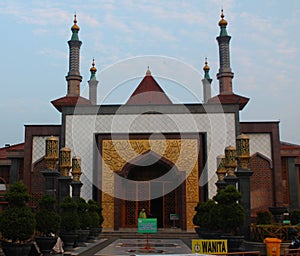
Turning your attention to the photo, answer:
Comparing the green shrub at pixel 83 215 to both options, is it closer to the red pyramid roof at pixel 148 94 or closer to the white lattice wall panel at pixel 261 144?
the white lattice wall panel at pixel 261 144

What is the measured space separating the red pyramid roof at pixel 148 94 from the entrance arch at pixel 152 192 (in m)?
4.97

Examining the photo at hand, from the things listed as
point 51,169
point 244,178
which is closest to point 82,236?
point 51,169

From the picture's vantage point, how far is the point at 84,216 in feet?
48.5

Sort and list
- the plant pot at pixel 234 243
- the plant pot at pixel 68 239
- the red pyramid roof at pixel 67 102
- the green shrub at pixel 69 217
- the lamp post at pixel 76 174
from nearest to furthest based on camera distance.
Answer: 1. the plant pot at pixel 234 243
2. the green shrub at pixel 69 217
3. the plant pot at pixel 68 239
4. the lamp post at pixel 76 174
5. the red pyramid roof at pixel 67 102

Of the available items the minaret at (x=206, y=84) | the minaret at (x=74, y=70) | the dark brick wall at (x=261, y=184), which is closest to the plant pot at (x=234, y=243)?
the dark brick wall at (x=261, y=184)

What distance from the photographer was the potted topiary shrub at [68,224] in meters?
12.7

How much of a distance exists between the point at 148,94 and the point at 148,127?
17.7 feet

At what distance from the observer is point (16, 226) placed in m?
9.33

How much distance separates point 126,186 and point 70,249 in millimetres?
8338

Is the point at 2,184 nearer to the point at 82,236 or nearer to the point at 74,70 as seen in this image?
the point at 74,70

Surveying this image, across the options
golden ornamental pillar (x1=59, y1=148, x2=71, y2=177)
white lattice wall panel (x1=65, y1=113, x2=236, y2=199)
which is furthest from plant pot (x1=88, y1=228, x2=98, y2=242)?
white lattice wall panel (x1=65, y1=113, x2=236, y2=199)

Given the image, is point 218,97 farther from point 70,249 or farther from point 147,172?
point 70,249

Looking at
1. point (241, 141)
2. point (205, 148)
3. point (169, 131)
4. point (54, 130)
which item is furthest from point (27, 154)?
point (241, 141)

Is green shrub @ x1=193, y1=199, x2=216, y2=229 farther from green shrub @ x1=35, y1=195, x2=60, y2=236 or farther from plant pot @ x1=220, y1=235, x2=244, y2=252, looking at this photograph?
green shrub @ x1=35, y1=195, x2=60, y2=236
